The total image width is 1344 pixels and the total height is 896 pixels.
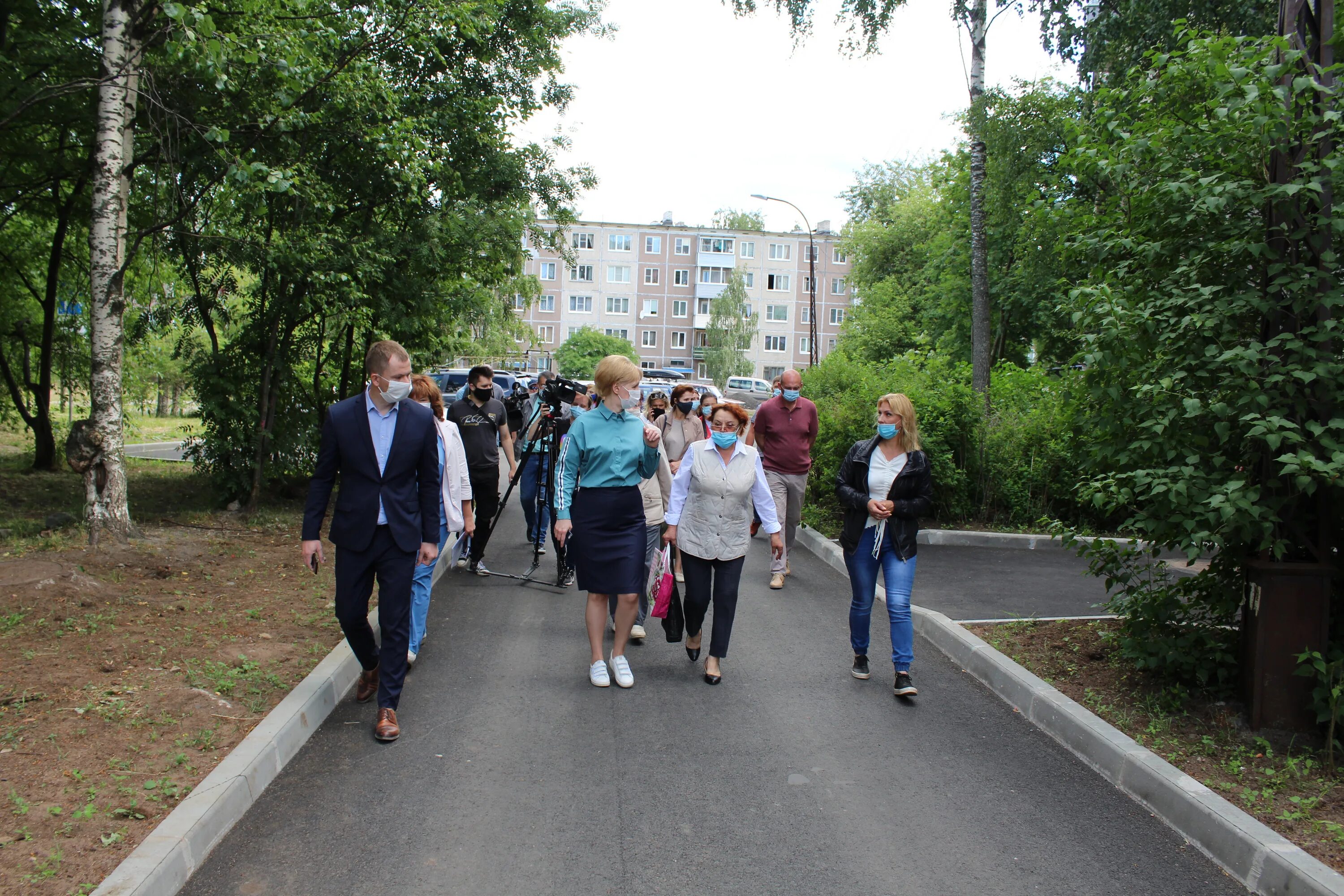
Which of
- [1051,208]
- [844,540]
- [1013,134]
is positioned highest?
[1013,134]

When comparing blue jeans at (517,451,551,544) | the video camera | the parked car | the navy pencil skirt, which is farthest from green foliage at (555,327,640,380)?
the navy pencil skirt

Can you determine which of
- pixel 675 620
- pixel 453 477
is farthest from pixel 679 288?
pixel 675 620

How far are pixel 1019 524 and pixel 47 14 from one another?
14.3 metres

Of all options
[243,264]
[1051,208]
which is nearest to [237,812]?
[1051,208]

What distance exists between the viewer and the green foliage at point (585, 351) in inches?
2618

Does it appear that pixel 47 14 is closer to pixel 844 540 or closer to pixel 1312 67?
pixel 844 540

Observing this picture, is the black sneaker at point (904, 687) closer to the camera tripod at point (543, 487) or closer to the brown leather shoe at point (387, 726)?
the brown leather shoe at point (387, 726)

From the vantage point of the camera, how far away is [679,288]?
82.5m

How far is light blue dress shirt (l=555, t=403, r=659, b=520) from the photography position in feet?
19.3

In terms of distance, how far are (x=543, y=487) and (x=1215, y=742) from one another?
22.1 feet

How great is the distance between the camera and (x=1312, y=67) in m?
4.86

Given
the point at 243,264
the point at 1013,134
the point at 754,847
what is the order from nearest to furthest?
the point at 754,847 → the point at 243,264 → the point at 1013,134

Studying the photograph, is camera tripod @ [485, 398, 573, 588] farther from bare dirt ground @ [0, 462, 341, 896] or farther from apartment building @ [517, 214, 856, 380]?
apartment building @ [517, 214, 856, 380]

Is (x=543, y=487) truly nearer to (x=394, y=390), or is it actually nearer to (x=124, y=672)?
(x=124, y=672)
